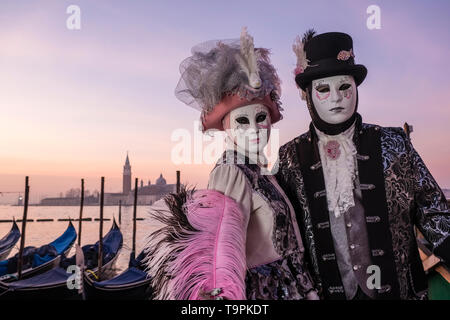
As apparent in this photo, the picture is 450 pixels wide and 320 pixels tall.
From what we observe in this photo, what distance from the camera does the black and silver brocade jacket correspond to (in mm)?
2160

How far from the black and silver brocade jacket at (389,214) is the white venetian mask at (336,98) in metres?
0.19

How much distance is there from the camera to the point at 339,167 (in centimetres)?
237

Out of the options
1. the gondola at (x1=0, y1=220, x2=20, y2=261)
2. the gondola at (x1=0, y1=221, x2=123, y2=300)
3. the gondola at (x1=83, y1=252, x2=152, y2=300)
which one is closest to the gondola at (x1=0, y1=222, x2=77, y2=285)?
the gondola at (x1=0, y1=221, x2=123, y2=300)

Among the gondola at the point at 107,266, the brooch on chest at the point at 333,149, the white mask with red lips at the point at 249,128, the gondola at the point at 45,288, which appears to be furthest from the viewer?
the gondola at the point at 107,266

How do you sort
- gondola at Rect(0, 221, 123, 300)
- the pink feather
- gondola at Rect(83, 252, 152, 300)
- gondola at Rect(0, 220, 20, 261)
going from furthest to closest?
gondola at Rect(0, 220, 20, 261) < gondola at Rect(83, 252, 152, 300) < gondola at Rect(0, 221, 123, 300) < the pink feather

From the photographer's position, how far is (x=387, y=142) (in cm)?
233

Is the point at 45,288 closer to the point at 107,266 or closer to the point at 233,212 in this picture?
the point at 107,266

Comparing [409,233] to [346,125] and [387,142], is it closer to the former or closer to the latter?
[387,142]

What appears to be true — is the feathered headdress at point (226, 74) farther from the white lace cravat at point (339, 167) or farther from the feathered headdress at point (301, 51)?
the white lace cravat at point (339, 167)

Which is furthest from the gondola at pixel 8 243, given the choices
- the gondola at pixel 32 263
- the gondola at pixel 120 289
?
the gondola at pixel 120 289

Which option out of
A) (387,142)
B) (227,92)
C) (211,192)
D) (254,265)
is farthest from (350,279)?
(227,92)

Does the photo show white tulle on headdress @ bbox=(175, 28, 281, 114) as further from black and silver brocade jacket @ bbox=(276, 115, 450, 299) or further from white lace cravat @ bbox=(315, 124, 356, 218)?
black and silver brocade jacket @ bbox=(276, 115, 450, 299)

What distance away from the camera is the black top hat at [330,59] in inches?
91.6

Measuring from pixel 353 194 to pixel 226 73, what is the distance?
3.38ft
